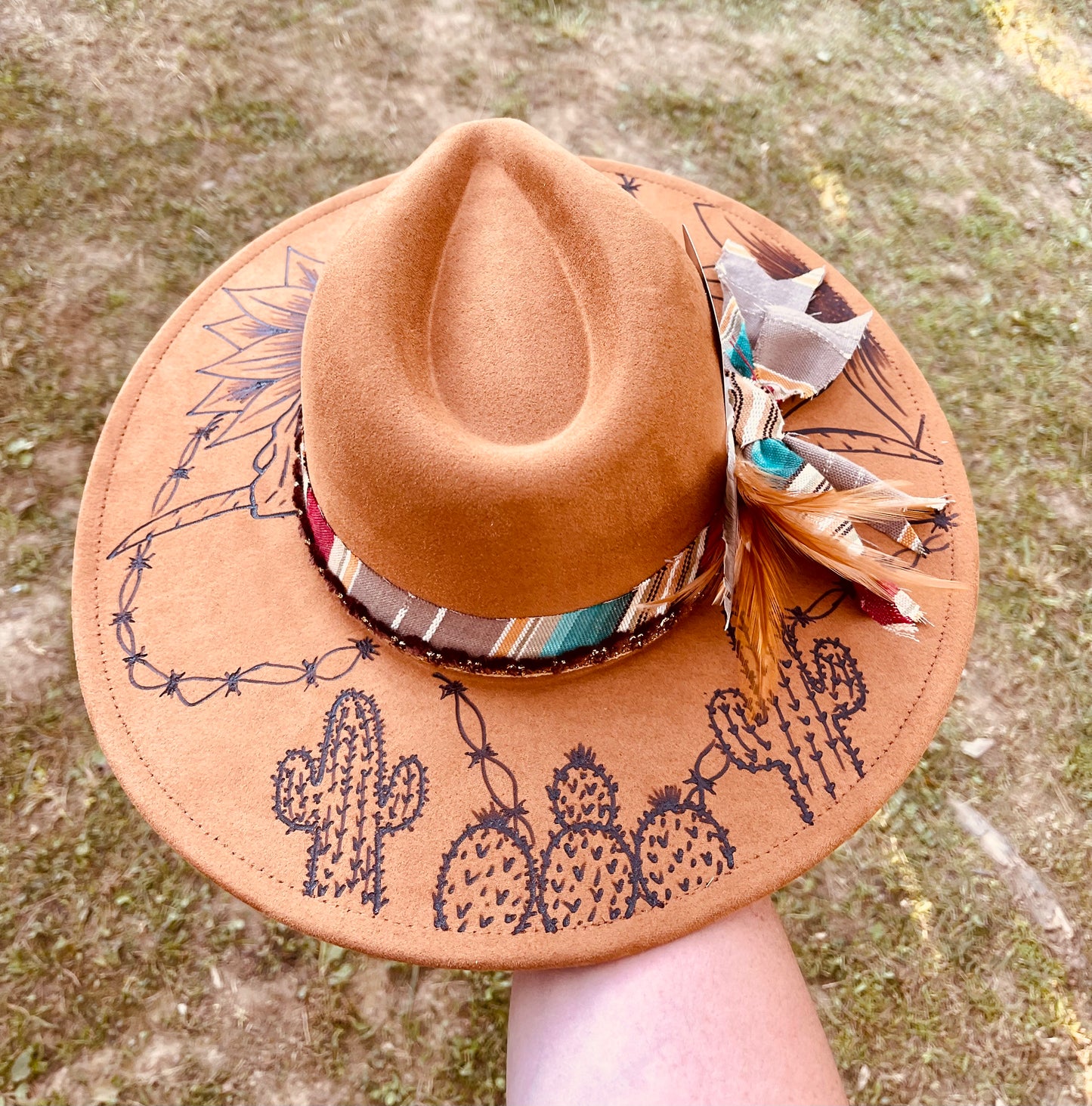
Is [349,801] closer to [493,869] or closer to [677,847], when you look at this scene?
[493,869]

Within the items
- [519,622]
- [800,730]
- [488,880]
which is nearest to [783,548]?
[800,730]

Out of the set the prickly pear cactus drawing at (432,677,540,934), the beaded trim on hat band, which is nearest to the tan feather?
the beaded trim on hat band

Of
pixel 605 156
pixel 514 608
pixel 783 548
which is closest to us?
pixel 514 608

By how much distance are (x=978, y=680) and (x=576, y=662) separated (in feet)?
5.46

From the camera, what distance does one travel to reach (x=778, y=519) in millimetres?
1104

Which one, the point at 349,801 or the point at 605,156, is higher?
the point at 605,156

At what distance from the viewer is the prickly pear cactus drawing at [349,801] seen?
113cm

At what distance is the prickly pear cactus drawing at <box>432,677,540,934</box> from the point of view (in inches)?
43.7

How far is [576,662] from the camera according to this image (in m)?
1.20

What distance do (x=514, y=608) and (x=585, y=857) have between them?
1.19 ft

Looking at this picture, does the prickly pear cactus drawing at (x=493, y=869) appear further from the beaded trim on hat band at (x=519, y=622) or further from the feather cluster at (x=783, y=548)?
the feather cluster at (x=783, y=548)

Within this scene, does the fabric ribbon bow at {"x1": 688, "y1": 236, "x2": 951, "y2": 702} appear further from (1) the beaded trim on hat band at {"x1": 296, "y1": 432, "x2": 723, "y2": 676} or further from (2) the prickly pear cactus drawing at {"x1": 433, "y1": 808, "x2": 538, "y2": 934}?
(2) the prickly pear cactus drawing at {"x1": 433, "y1": 808, "x2": 538, "y2": 934}

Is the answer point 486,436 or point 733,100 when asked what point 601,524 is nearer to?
point 486,436

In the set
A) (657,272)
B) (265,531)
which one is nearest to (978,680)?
(657,272)
